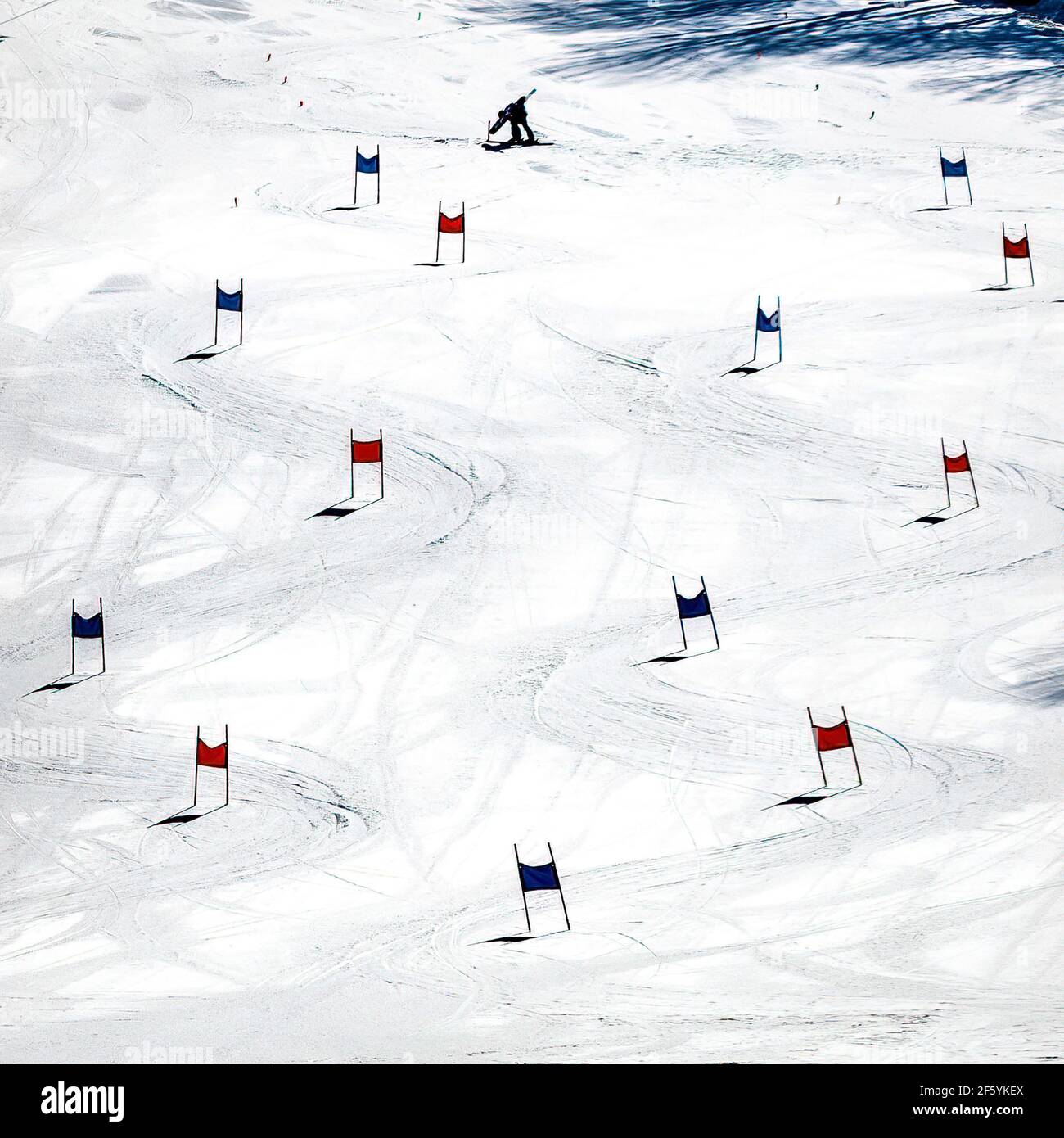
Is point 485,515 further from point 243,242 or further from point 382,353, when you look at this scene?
point 243,242

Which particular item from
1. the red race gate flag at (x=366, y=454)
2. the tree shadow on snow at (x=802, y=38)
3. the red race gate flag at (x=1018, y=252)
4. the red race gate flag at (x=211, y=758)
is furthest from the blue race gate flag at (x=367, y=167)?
the red race gate flag at (x=211, y=758)

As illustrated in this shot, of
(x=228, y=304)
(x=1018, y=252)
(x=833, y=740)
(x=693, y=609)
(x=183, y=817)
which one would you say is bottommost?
(x=183, y=817)

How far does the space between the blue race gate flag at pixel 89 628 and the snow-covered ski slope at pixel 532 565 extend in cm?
44

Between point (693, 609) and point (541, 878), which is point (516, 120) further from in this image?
point (541, 878)

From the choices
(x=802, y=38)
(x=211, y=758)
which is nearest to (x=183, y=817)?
(x=211, y=758)

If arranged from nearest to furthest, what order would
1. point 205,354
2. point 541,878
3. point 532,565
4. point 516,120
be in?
point 541,878
point 532,565
point 205,354
point 516,120

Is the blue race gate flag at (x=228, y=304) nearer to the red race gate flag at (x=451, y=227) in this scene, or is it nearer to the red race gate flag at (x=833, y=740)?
the red race gate flag at (x=451, y=227)

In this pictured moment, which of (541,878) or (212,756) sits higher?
(212,756)

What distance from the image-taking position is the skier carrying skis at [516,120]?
85.0 feet

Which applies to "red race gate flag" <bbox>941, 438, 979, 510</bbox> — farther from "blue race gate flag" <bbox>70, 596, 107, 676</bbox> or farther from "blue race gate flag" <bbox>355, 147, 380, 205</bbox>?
"blue race gate flag" <bbox>355, 147, 380, 205</bbox>

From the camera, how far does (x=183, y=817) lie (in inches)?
504

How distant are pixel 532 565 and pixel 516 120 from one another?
12263 mm

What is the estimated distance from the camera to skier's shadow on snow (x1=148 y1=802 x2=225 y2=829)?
12750 millimetres

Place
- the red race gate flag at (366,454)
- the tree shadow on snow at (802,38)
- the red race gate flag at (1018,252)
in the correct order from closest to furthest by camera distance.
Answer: the red race gate flag at (366,454)
the red race gate flag at (1018,252)
the tree shadow on snow at (802,38)
